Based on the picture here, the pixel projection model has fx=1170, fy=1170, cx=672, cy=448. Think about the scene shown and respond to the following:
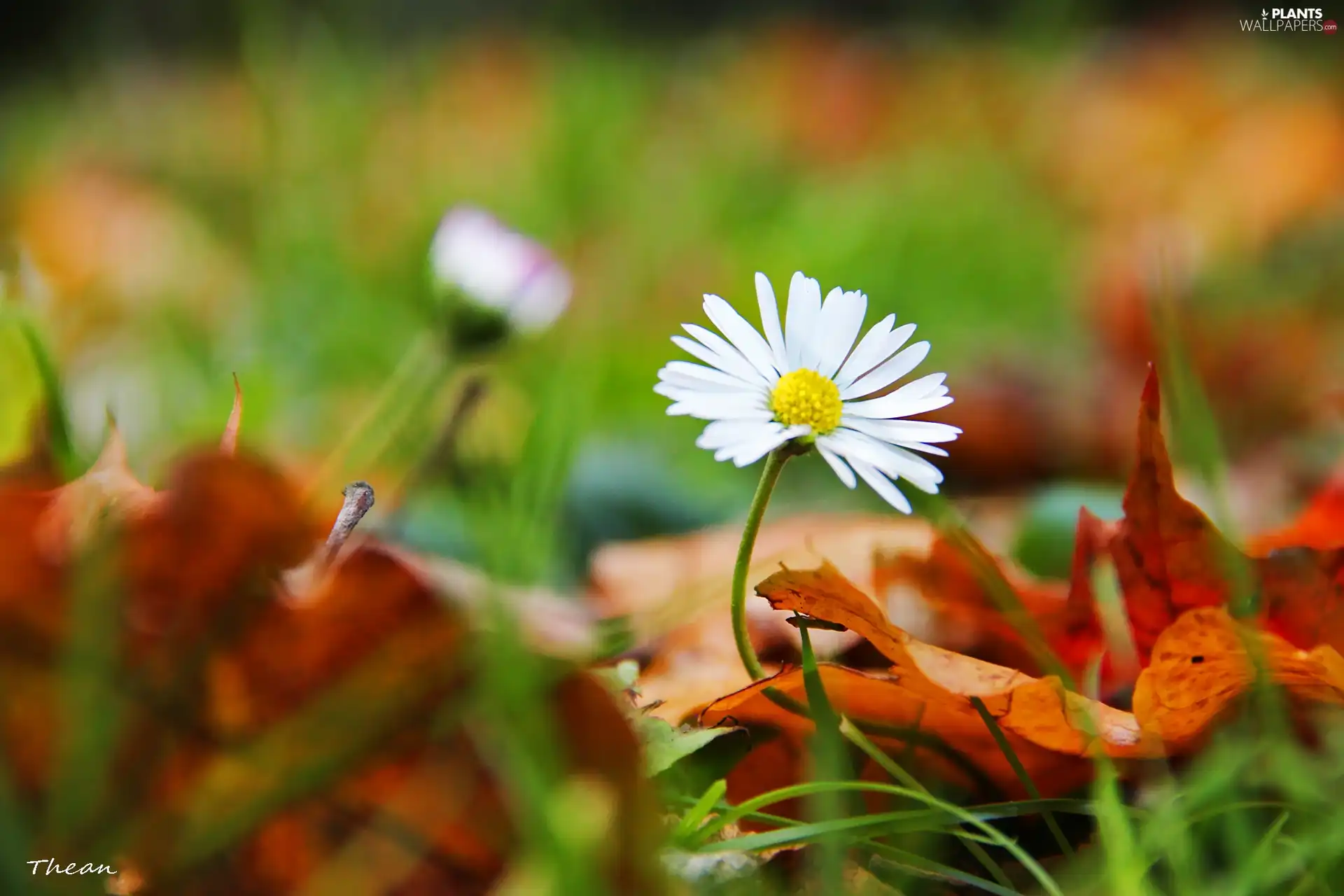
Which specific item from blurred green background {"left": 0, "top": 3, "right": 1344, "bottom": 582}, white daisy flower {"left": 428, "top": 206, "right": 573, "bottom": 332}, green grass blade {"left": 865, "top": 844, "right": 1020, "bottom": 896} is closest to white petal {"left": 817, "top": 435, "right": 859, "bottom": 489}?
green grass blade {"left": 865, "top": 844, "right": 1020, "bottom": 896}

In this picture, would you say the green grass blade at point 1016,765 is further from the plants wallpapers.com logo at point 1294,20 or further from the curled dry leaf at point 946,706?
the plants wallpapers.com logo at point 1294,20

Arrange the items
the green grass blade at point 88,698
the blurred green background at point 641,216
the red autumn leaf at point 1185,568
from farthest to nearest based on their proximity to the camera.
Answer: the blurred green background at point 641,216
the red autumn leaf at point 1185,568
the green grass blade at point 88,698

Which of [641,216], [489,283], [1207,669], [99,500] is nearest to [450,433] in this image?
[489,283]

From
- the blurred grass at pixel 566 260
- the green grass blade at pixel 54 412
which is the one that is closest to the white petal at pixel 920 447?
the blurred grass at pixel 566 260

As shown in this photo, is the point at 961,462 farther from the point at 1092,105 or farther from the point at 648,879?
the point at 1092,105

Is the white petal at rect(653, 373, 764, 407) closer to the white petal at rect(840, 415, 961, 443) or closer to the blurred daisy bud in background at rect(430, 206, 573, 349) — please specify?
the white petal at rect(840, 415, 961, 443)

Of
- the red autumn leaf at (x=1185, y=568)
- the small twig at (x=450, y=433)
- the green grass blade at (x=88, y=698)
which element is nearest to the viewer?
the green grass blade at (x=88, y=698)
